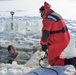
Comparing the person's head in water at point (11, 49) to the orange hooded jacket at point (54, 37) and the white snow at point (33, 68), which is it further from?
the orange hooded jacket at point (54, 37)

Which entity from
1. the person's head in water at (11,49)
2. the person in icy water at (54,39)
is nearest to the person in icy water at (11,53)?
the person's head in water at (11,49)

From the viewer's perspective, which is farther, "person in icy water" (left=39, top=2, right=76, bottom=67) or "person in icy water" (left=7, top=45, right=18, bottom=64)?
"person in icy water" (left=7, top=45, right=18, bottom=64)

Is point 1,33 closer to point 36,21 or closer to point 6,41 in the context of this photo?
point 6,41

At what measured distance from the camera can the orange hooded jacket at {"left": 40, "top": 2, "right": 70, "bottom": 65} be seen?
223 centimetres

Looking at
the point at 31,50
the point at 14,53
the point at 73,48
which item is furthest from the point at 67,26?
the point at 14,53

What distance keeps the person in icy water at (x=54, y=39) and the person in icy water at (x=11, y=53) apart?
13.2 inches

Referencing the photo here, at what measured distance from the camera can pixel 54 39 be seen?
2270 millimetres

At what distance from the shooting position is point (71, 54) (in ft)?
7.72

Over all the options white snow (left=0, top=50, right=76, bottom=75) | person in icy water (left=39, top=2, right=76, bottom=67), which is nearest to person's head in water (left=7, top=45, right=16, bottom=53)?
white snow (left=0, top=50, right=76, bottom=75)

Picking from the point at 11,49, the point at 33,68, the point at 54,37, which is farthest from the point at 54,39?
the point at 11,49

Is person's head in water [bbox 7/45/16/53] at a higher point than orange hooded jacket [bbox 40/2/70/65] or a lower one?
lower

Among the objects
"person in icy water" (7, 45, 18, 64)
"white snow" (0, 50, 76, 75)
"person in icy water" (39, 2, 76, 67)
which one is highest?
"person in icy water" (39, 2, 76, 67)

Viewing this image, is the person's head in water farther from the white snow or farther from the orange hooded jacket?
the orange hooded jacket

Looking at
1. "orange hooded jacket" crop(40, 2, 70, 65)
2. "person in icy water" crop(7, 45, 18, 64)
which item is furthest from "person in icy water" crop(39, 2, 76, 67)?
"person in icy water" crop(7, 45, 18, 64)
